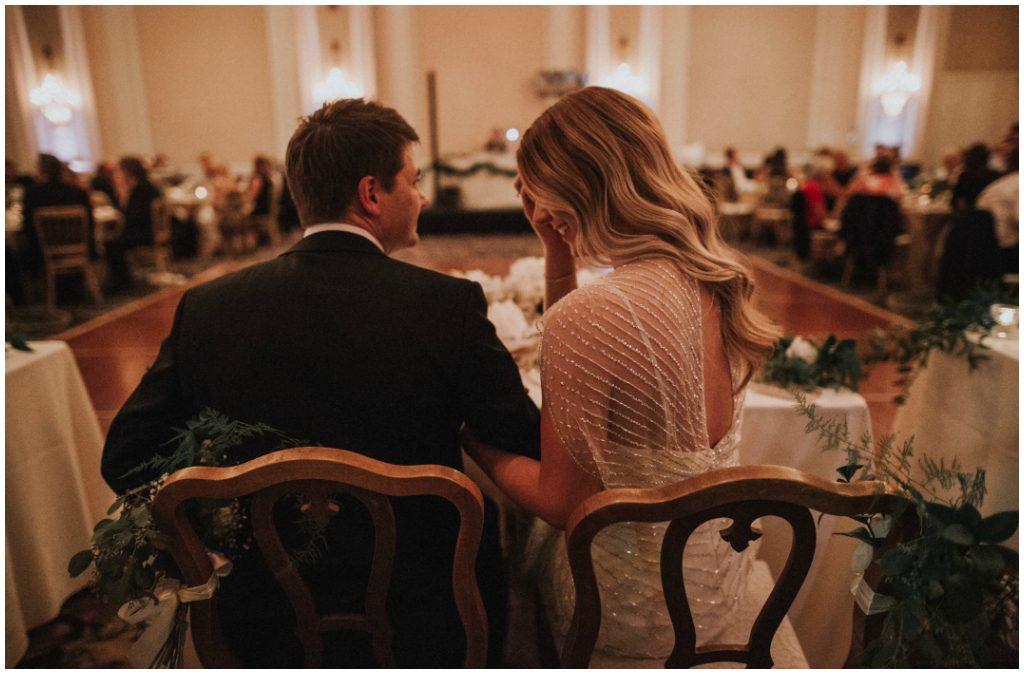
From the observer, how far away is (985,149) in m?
5.41

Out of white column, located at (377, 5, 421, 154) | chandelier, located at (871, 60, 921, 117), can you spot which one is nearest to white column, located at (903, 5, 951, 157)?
chandelier, located at (871, 60, 921, 117)

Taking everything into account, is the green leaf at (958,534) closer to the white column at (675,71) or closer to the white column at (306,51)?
the white column at (675,71)

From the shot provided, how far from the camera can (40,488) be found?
6.81ft

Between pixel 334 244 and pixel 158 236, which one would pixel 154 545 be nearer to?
pixel 334 244

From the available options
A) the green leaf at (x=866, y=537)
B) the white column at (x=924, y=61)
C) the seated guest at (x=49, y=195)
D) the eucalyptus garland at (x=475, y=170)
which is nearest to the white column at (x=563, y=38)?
the eucalyptus garland at (x=475, y=170)

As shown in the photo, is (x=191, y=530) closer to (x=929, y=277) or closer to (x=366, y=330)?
(x=366, y=330)

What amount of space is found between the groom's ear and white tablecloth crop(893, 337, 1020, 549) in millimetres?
1525

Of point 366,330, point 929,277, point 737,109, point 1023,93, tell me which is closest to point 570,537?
point 366,330

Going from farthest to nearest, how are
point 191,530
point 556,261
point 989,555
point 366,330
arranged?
point 556,261, point 366,330, point 191,530, point 989,555

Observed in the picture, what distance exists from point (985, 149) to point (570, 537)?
6062mm

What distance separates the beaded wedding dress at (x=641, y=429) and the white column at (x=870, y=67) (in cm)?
1348

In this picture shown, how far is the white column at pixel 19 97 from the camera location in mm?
11289

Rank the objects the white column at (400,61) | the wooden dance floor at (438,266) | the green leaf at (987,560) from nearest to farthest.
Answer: the green leaf at (987,560), the wooden dance floor at (438,266), the white column at (400,61)

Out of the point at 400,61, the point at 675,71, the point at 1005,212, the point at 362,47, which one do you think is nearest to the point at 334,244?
the point at 1005,212
